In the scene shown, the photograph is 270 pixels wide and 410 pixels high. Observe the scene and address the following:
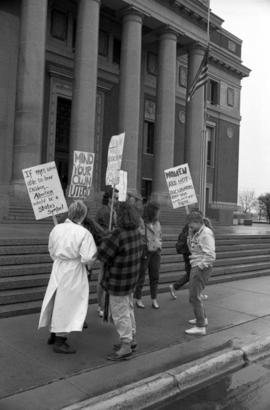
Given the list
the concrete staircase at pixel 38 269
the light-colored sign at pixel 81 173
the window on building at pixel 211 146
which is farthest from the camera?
the window on building at pixel 211 146

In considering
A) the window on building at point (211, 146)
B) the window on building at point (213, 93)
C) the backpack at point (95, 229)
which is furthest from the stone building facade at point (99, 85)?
the backpack at point (95, 229)

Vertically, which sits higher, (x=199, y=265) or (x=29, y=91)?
(x=29, y=91)

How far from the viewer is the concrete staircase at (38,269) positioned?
7203mm

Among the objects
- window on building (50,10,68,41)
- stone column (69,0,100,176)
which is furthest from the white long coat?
window on building (50,10,68,41)

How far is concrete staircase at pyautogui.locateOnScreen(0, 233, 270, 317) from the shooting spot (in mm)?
7203

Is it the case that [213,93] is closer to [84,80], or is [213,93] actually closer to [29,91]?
[84,80]

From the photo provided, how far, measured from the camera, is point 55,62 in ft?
84.3

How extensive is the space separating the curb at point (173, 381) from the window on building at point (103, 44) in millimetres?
25095

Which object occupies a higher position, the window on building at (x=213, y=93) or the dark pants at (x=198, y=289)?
the window on building at (x=213, y=93)

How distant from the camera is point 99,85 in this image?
2797 cm

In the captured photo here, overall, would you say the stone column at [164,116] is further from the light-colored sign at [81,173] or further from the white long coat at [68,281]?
the white long coat at [68,281]

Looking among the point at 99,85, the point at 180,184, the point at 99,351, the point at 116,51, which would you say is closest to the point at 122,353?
the point at 99,351

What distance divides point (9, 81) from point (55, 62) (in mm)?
3582

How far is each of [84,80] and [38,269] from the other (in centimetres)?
1567
